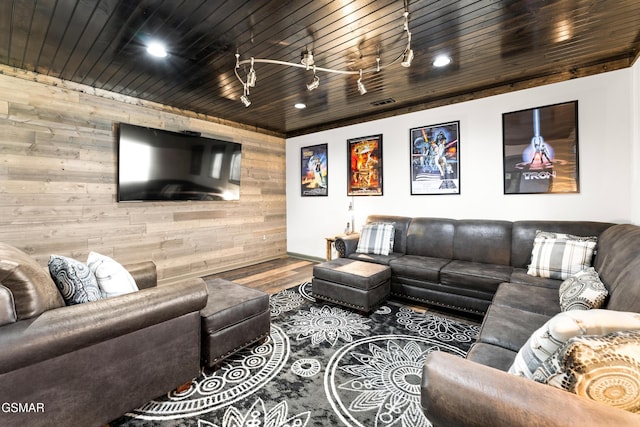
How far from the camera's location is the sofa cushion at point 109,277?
5.51ft

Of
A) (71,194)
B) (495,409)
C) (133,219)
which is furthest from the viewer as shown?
(133,219)

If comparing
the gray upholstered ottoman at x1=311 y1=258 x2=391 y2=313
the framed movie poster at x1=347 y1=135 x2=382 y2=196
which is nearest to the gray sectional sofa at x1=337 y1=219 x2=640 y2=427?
the gray upholstered ottoman at x1=311 y1=258 x2=391 y2=313

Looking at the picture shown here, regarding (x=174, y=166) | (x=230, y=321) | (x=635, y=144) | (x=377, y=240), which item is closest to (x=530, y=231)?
(x=635, y=144)

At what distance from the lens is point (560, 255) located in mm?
2625

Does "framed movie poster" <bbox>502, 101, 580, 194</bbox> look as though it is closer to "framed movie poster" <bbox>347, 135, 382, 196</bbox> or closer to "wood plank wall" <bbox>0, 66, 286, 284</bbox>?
"framed movie poster" <bbox>347, 135, 382, 196</bbox>

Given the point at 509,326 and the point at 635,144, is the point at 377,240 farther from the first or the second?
the point at 635,144

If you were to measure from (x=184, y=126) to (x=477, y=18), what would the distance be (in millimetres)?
3827

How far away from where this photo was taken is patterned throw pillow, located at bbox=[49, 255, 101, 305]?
151 cm

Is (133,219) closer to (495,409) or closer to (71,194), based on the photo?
(71,194)

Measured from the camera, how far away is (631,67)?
280 centimetres

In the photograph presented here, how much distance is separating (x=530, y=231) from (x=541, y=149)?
0.96m

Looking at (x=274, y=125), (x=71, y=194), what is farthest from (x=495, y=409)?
(x=274, y=125)

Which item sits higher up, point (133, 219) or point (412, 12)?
point (412, 12)

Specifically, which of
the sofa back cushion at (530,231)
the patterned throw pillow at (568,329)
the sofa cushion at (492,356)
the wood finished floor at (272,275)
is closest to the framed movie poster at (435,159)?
the sofa back cushion at (530,231)
